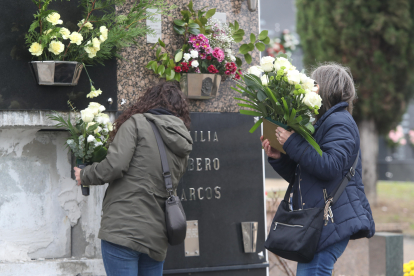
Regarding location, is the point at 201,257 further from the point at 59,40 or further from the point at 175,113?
the point at 59,40

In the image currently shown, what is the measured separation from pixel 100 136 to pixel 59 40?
2.69 feet

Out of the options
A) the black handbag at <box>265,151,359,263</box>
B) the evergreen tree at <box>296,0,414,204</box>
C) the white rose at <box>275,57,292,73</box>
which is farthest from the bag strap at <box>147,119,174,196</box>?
the evergreen tree at <box>296,0,414,204</box>

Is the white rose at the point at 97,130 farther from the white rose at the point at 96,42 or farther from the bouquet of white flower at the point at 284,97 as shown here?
the bouquet of white flower at the point at 284,97

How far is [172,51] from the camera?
3.44 metres

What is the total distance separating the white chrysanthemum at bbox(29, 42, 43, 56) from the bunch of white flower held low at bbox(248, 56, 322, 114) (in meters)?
1.49

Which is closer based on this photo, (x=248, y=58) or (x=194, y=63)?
(x=194, y=63)

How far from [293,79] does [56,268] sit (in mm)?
2245

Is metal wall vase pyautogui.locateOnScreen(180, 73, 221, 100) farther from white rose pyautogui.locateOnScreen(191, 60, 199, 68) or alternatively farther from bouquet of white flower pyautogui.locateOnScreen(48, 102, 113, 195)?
bouquet of white flower pyautogui.locateOnScreen(48, 102, 113, 195)

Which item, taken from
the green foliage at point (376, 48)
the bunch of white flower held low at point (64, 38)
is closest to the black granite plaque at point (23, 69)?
the bunch of white flower held low at point (64, 38)

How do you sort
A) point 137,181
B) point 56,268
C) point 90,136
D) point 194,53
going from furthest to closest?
point 194,53, point 56,268, point 90,136, point 137,181

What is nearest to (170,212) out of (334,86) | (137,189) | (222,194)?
(137,189)

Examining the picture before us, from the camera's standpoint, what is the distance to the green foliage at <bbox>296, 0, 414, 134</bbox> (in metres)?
8.56

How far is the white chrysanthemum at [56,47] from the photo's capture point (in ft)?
9.07

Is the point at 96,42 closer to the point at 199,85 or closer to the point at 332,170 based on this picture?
the point at 199,85
